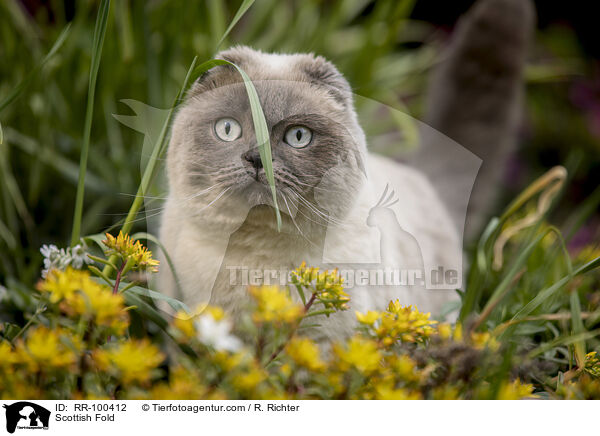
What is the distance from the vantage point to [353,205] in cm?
94

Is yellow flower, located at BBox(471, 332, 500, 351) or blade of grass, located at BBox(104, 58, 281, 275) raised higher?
blade of grass, located at BBox(104, 58, 281, 275)

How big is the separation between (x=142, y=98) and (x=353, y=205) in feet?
2.87

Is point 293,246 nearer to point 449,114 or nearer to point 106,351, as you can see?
point 106,351

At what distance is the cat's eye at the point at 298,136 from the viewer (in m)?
0.88

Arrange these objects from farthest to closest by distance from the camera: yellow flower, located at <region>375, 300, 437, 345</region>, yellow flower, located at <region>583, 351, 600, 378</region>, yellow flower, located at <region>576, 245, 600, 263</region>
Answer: yellow flower, located at <region>576, 245, 600, 263</region> → yellow flower, located at <region>583, 351, 600, 378</region> → yellow flower, located at <region>375, 300, 437, 345</region>

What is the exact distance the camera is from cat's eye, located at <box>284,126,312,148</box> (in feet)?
2.88

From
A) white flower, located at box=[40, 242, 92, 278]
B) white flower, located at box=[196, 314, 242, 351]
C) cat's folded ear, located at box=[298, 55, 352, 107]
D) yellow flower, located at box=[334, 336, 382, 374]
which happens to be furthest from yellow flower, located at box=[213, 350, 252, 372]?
cat's folded ear, located at box=[298, 55, 352, 107]

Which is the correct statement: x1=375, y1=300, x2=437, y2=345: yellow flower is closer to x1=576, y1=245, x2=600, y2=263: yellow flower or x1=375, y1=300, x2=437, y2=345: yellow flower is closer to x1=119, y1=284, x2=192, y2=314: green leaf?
x1=119, y1=284, x2=192, y2=314: green leaf

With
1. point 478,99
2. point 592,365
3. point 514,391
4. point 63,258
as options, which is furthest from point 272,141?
point 478,99

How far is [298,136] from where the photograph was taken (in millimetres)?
887

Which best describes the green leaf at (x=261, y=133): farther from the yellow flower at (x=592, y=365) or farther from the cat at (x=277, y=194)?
the yellow flower at (x=592, y=365)

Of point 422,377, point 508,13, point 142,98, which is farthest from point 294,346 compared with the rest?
point 508,13

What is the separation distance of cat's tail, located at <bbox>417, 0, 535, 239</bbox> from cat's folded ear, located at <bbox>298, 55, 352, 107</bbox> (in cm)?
63
